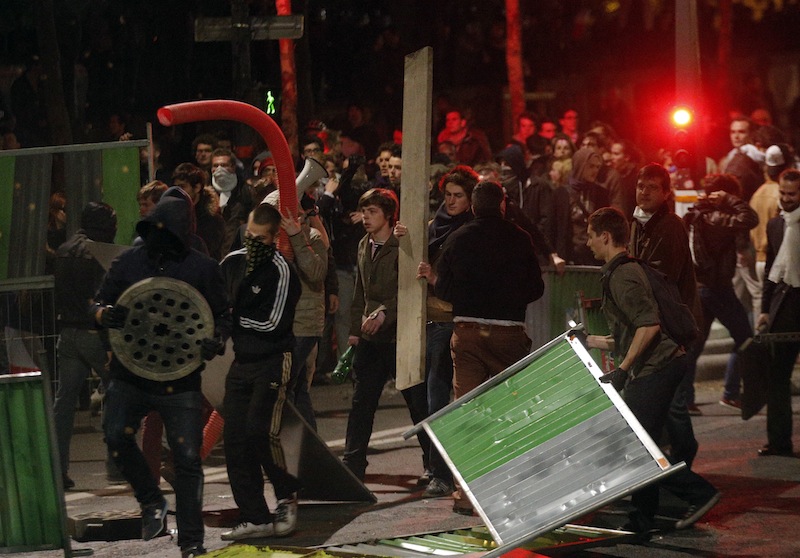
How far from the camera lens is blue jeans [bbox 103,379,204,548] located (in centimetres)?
753

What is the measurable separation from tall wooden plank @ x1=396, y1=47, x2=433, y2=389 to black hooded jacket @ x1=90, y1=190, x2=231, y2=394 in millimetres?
1496

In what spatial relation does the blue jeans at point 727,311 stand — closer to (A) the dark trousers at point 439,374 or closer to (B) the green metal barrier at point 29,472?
(A) the dark trousers at point 439,374

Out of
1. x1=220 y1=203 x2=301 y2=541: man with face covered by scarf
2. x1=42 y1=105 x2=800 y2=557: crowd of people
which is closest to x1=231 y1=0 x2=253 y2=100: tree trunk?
x1=42 y1=105 x2=800 y2=557: crowd of people

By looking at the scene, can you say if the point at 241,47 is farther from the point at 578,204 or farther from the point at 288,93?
the point at 288,93

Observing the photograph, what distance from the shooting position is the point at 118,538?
26.7 feet

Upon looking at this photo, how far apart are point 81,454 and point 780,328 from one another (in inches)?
201

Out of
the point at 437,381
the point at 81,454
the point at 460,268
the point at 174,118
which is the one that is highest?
the point at 174,118

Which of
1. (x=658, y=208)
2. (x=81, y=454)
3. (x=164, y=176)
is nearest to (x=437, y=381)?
(x=658, y=208)

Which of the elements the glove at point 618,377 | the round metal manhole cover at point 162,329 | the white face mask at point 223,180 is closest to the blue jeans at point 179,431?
the round metal manhole cover at point 162,329

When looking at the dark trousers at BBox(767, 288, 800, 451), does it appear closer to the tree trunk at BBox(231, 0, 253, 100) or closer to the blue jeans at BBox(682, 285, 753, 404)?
the blue jeans at BBox(682, 285, 753, 404)

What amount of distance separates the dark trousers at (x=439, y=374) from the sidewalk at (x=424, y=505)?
0.75 feet

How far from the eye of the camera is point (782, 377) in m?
10.5

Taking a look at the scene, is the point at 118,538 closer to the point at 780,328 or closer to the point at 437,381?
the point at 437,381

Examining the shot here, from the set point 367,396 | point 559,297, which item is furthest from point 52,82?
point 367,396
